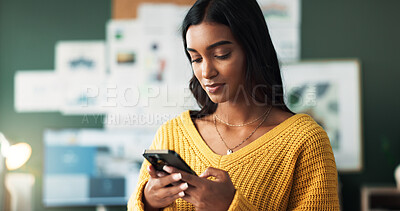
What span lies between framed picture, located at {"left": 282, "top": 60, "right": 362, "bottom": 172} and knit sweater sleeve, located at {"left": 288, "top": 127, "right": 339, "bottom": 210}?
6.90 feet

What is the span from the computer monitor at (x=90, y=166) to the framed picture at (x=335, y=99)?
121 cm

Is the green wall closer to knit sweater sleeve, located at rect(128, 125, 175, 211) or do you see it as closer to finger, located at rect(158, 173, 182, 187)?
knit sweater sleeve, located at rect(128, 125, 175, 211)

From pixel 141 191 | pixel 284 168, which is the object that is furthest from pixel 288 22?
pixel 141 191

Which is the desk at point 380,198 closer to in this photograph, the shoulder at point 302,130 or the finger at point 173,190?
the shoulder at point 302,130

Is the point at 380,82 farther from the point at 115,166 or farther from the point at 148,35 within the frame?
the point at 115,166

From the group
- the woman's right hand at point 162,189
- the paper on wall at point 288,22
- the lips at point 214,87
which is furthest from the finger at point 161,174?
the paper on wall at point 288,22

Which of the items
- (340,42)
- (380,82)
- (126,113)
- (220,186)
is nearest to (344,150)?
(380,82)

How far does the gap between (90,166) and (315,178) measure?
252 cm

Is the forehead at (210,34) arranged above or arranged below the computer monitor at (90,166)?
above

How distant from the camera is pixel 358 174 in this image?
3170 mm

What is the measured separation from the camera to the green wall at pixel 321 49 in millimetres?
3176

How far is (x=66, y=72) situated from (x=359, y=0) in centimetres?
242

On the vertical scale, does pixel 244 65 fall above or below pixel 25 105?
above

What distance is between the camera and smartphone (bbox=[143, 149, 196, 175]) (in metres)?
0.89
